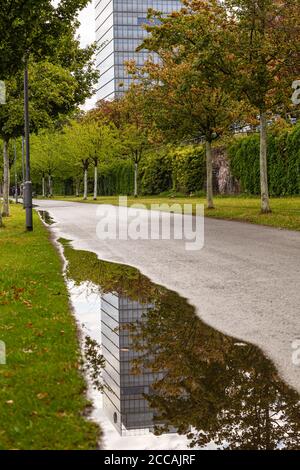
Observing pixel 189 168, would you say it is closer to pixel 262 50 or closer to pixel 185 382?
pixel 262 50

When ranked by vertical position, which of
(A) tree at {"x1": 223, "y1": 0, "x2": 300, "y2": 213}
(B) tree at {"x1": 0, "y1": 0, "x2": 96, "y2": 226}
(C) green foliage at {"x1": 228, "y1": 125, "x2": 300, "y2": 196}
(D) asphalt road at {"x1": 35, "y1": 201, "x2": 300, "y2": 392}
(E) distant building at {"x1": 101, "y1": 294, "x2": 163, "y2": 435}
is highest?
(A) tree at {"x1": 223, "y1": 0, "x2": 300, "y2": 213}

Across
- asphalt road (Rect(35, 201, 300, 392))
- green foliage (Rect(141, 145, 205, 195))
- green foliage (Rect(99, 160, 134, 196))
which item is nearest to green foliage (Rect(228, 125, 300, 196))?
green foliage (Rect(141, 145, 205, 195))

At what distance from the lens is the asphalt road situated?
631cm

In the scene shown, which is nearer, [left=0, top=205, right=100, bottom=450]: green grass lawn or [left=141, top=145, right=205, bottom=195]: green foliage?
[left=0, top=205, right=100, bottom=450]: green grass lawn

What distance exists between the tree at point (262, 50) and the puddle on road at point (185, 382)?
15.4m

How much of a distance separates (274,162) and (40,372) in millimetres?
30817

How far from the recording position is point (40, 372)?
4953mm

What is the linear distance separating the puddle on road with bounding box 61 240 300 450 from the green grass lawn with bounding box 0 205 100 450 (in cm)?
26

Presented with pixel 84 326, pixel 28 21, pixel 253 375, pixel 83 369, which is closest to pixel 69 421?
pixel 83 369

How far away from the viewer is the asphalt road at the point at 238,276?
20.7 ft

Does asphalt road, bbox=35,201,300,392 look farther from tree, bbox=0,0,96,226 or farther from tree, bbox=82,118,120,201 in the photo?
tree, bbox=82,118,120,201

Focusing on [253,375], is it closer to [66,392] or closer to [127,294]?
[66,392]

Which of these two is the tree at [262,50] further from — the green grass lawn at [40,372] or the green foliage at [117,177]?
the green foliage at [117,177]

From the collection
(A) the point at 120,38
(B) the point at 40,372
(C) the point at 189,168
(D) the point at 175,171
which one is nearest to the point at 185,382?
(B) the point at 40,372
